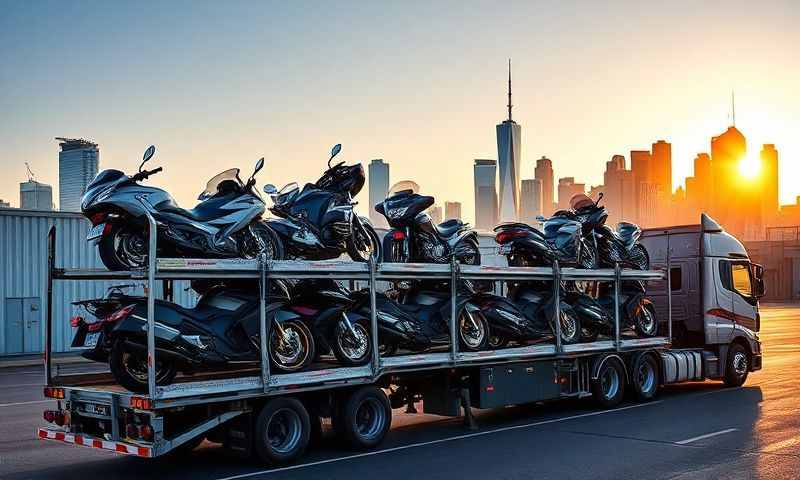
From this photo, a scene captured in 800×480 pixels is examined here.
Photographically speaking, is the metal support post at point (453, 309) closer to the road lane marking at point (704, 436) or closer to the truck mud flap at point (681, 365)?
the road lane marking at point (704, 436)

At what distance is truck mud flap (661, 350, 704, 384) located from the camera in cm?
1570

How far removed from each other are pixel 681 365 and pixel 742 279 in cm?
276

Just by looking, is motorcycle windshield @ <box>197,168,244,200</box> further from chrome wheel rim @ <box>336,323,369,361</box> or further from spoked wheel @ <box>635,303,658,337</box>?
spoked wheel @ <box>635,303,658,337</box>

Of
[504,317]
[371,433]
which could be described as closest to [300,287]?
[371,433]

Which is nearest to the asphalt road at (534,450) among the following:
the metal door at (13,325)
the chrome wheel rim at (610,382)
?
the chrome wheel rim at (610,382)

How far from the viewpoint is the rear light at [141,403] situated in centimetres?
849

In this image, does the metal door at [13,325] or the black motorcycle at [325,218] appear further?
the metal door at [13,325]

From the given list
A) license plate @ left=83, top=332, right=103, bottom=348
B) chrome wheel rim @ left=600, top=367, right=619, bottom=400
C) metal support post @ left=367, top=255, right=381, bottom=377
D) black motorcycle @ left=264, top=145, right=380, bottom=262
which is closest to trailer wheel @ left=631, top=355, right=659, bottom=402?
chrome wheel rim @ left=600, top=367, right=619, bottom=400

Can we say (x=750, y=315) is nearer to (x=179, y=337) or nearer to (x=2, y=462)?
(x=179, y=337)

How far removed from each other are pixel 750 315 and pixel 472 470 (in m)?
10.3

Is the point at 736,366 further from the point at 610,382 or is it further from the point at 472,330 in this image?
the point at 472,330

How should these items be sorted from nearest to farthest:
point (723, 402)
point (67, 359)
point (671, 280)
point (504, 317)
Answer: point (504, 317), point (723, 402), point (671, 280), point (67, 359)

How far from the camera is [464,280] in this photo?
12.6m

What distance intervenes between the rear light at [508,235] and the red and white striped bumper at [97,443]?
7.32 metres
